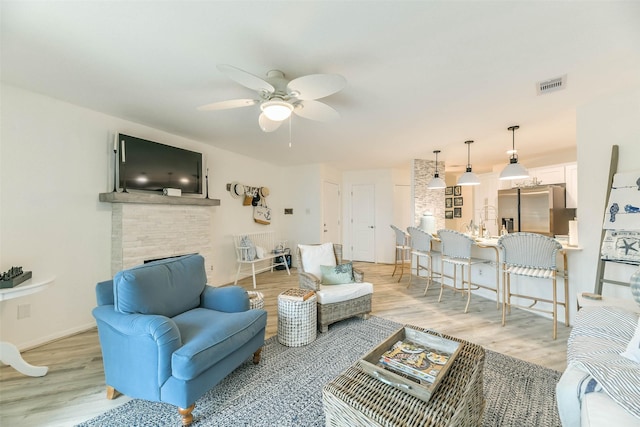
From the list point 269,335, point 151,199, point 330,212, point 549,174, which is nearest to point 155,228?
point 151,199

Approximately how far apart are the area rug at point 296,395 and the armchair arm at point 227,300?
0.47 m

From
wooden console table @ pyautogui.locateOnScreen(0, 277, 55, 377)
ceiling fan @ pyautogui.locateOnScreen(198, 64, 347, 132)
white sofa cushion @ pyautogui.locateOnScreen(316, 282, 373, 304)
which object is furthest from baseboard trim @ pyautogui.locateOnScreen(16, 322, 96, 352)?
ceiling fan @ pyautogui.locateOnScreen(198, 64, 347, 132)

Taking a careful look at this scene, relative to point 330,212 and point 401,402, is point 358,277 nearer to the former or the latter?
point 401,402

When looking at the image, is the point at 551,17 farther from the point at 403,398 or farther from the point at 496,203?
the point at 496,203

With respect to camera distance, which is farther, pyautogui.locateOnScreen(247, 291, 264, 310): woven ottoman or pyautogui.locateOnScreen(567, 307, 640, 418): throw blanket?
pyautogui.locateOnScreen(247, 291, 264, 310): woven ottoman

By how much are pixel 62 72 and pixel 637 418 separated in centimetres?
381

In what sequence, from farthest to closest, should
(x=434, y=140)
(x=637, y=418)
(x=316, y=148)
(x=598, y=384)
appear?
(x=316, y=148), (x=434, y=140), (x=598, y=384), (x=637, y=418)

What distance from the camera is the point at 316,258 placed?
3051 mm

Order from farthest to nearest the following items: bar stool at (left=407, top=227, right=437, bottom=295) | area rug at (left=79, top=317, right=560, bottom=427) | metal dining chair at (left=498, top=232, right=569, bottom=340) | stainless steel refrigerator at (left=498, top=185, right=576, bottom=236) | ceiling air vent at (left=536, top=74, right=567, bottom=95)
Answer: stainless steel refrigerator at (left=498, top=185, right=576, bottom=236), bar stool at (left=407, top=227, right=437, bottom=295), metal dining chair at (left=498, top=232, right=569, bottom=340), ceiling air vent at (left=536, top=74, right=567, bottom=95), area rug at (left=79, top=317, right=560, bottom=427)

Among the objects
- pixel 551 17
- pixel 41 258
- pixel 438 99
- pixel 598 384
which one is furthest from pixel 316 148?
pixel 598 384

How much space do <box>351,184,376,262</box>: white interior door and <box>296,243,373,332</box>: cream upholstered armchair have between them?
128 inches

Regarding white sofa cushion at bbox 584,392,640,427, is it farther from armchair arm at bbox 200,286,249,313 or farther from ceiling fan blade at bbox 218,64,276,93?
ceiling fan blade at bbox 218,64,276,93

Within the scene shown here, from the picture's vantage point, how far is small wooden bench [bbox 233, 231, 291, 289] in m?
4.25

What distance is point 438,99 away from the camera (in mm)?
2432
